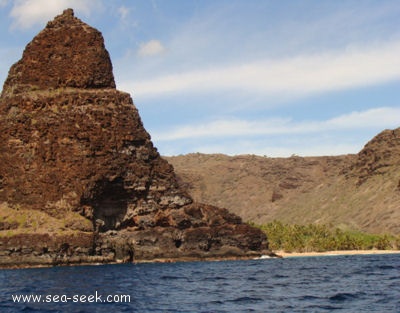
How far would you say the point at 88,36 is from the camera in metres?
147

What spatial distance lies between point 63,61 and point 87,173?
96.2 feet

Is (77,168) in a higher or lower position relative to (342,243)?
higher

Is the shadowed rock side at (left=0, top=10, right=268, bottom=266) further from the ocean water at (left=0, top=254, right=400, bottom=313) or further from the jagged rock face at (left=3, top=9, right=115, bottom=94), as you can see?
the ocean water at (left=0, top=254, right=400, bottom=313)

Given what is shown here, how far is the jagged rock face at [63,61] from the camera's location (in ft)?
475

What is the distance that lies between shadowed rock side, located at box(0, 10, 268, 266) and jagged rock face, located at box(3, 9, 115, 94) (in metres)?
0.22

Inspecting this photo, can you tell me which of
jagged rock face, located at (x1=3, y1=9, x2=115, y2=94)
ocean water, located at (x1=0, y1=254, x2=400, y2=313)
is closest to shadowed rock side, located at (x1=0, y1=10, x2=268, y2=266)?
jagged rock face, located at (x1=3, y1=9, x2=115, y2=94)

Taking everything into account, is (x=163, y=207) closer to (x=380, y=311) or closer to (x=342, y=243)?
(x=342, y=243)

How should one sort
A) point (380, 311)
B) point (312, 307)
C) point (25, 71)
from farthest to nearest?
point (25, 71) → point (312, 307) → point (380, 311)

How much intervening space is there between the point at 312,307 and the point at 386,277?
101 feet

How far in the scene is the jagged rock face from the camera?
144750 millimetres

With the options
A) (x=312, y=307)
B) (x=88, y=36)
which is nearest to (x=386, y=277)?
(x=312, y=307)

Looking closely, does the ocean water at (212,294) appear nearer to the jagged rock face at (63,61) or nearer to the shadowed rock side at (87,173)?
the shadowed rock side at (87,173)

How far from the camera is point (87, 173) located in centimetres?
13175

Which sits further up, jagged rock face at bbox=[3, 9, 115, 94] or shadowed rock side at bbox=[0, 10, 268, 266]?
jagged rock face at bbox=[3, 9, 115, 94]
